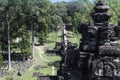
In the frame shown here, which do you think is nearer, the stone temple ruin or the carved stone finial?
the stone temple ruin

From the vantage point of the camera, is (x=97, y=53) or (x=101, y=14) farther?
(x=101, y=14)

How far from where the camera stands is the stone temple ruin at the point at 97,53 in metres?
13.1

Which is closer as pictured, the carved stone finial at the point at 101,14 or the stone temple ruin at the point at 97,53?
the stone temple ruin at the point at 97,53

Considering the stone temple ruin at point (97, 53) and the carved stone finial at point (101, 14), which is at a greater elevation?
the carved stone finial at point (101, 14)

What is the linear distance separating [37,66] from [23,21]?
948 cm

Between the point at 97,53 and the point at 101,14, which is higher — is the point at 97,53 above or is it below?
below

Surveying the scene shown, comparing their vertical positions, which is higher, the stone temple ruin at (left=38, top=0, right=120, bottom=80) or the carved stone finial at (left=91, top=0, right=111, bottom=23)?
the carved stone finial at (left=91, top=0, right=111, bottom=23)

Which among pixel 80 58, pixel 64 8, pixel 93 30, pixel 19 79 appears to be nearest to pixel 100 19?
pixel 93 30

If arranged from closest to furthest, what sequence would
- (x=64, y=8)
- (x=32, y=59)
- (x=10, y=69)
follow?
1. (x=10, y=69)
2. (x=32, y=59)
3. (x=64, y=8)

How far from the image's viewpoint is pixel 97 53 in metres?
13.5

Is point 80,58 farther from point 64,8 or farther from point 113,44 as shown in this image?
point 64,8

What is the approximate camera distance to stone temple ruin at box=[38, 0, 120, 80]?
515 inches

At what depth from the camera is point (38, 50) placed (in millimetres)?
66438

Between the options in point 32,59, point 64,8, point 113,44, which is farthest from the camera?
point 64,8
